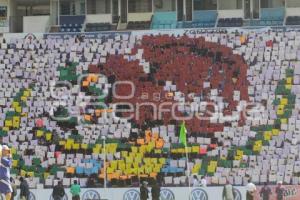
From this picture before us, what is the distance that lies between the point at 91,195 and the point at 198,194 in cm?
416

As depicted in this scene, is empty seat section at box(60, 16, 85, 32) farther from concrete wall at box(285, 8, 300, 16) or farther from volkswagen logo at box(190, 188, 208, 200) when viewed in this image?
volkswagen logo at box(190, 188, 208, 200)

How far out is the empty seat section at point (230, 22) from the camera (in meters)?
49.9

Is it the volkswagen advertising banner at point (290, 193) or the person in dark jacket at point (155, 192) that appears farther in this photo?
the volkswagen advertising banner at point (290, 193)

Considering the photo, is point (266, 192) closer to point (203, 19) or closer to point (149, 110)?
point (149, 110)

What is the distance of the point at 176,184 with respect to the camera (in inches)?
1499

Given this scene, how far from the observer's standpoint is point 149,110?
4241 cm

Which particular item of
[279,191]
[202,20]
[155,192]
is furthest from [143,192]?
[202,20]

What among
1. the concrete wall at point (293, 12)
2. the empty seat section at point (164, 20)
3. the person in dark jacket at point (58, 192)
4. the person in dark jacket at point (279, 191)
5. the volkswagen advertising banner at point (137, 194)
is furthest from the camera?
the empty seat section at point (164, 20)

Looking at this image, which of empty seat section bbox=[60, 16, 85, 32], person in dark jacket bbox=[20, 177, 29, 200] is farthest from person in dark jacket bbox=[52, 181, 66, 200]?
empty seat section bbox=[60, 16, 85, 32]

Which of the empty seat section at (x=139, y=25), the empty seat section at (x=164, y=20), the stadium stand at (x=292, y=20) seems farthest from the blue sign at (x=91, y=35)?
the stadium stand at (x=292, y=20)

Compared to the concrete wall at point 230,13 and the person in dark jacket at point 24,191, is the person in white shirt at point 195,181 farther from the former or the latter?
the concrete wall at point 230,13

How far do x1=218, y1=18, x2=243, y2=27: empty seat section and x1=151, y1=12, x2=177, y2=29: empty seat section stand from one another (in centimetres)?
262

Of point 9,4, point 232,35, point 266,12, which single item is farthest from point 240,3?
point 9,4

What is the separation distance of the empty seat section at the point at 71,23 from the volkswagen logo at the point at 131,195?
17.5 metres
